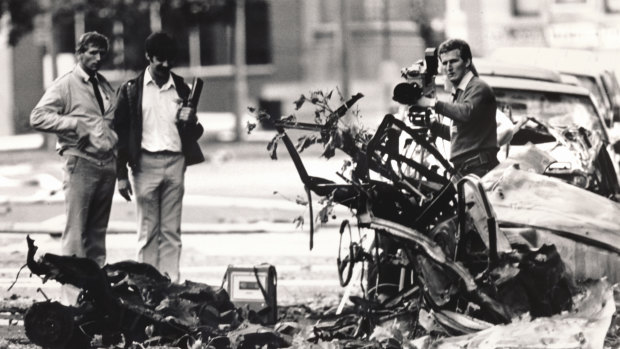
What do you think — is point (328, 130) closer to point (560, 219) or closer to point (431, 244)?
point (431, 244)

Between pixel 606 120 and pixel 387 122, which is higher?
pixel 387 122

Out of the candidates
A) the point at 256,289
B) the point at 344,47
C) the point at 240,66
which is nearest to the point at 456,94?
the point at 256,289

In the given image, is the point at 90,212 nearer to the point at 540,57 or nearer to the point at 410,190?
the point at 410,190

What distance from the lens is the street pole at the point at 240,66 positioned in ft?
104

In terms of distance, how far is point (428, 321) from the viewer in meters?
7.12

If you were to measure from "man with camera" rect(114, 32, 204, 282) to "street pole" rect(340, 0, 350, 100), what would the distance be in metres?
20.1

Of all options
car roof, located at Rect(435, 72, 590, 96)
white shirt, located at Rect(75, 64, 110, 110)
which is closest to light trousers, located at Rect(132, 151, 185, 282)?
white shirt, located at Rect(75, 64, 110, 110)

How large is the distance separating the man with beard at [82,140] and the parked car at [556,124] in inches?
117

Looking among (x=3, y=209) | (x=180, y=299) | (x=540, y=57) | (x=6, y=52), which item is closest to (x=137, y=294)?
(x=180, y=299)

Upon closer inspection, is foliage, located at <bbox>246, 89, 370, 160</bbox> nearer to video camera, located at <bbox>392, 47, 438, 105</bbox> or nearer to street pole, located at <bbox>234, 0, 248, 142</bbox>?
video camera, located at <bbox>392, 47, 438, 105</bbox>

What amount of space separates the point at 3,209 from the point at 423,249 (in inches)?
437

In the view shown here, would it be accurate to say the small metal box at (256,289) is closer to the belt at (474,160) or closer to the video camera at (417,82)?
the belt at (474,160)

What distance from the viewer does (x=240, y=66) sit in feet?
106

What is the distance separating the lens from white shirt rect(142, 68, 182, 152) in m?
10.1
